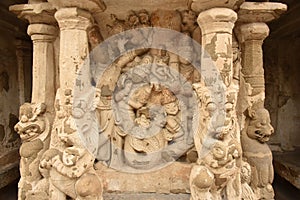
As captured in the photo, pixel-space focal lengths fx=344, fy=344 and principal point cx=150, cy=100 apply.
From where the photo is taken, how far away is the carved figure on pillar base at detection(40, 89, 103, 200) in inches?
99.5

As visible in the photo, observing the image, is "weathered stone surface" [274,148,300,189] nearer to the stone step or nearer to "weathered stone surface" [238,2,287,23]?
the stone step

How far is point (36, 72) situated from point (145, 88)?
0.97 m

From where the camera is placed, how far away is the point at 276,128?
194 inches

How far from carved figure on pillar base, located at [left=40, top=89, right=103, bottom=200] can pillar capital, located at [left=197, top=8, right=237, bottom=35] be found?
110cm

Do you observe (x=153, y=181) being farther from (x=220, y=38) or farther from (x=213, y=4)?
(x=213, y=4)

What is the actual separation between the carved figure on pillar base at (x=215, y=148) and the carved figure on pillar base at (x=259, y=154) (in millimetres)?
519

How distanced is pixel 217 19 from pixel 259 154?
1.30m

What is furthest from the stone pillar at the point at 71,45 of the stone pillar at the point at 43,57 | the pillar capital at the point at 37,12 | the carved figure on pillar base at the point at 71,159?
the stone pillar at the point at 43,57

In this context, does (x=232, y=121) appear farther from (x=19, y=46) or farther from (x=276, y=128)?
(x=19, y=46)

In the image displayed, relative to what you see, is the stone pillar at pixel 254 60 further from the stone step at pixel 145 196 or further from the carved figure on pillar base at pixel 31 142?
the carved figure on pillar base at pixel 31 142

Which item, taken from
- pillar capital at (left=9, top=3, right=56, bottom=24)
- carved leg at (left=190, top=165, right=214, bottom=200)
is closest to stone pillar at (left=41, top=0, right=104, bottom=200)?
pillar capital at (left=9, top=3, right=56, bottom=24)

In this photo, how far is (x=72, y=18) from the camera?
256 centimetres

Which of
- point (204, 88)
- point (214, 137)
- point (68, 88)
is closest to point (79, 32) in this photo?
point (68, 88)

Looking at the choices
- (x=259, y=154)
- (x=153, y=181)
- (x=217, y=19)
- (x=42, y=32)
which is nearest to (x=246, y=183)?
(x=259, y=154)
